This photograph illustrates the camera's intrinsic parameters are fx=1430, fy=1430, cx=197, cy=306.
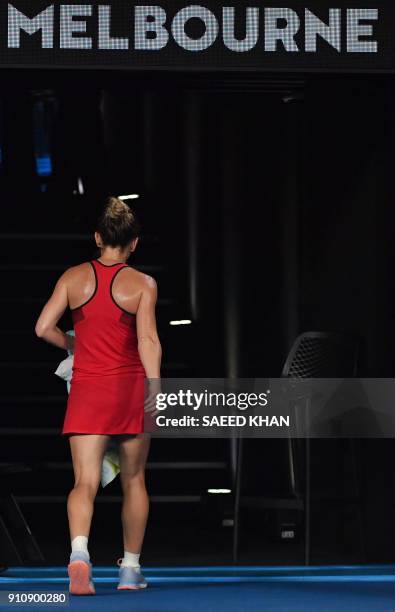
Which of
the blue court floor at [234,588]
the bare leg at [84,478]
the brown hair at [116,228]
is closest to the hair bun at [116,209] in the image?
the brown hair at [116,228]

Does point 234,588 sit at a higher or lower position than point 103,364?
lower

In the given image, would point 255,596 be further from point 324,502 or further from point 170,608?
Answer: point 324,502

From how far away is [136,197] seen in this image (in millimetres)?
11875

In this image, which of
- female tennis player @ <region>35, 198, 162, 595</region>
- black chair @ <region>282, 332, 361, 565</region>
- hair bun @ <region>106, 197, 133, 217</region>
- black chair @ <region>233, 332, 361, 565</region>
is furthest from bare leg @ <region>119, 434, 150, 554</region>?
black chair @ <region>282, 332, 361, 565</region>

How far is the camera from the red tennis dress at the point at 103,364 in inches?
239

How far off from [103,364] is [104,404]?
17 cm

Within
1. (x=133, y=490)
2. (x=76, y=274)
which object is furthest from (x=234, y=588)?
(x=76, y=274)

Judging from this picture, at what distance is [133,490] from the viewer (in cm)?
617

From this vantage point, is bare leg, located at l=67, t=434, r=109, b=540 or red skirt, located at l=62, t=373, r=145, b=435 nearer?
bare leg, located at l=67, t=434, r=109, b=540

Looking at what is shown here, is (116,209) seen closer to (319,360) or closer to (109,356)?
(109,356)

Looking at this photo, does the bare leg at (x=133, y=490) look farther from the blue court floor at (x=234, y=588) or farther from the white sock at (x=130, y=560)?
the blue court floor at (x=234, y=588)

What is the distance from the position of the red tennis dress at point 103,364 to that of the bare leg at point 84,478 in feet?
0.18

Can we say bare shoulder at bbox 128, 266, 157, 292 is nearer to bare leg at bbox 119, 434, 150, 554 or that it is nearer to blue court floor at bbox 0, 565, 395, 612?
bare leg at bbox 119, 434, 150, 554

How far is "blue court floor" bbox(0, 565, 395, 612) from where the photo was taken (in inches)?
228
